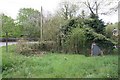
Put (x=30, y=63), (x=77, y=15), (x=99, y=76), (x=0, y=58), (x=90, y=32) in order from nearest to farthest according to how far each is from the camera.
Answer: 1. (x=99, y=76)
2. (x=0, y=58)
3. (x=30, y=63)
4. (x=90, y=32)
5. (x=77, y=15)

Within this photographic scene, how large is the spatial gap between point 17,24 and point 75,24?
1908 millimetres

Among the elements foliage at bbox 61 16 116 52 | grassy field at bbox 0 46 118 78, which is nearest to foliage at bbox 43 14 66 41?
foliage at bbox 61 16 116 52

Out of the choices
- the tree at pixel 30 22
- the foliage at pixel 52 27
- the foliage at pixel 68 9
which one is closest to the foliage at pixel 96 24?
the foliage at pixel 68 9

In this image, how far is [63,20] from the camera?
6.12 meters

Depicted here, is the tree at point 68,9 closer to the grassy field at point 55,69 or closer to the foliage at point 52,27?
the foliage at point 52,27

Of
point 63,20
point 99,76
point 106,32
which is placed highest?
point 63,20

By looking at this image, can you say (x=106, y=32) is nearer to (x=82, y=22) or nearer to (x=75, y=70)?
(x=82, y=22)

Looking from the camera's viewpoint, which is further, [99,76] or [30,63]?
[30,63]

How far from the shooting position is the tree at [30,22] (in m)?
6.31

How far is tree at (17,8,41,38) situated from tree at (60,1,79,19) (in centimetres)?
89

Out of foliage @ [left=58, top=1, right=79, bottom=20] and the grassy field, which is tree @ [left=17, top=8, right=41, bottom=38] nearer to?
foliage @ [left=58, top=1, right=79, bottom=20]

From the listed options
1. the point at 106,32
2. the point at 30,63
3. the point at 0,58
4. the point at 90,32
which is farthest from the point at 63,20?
the point at 0,58

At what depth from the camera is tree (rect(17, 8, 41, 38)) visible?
20.7 ft

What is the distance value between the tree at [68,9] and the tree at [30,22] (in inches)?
35.0
